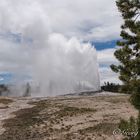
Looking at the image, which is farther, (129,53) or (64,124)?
(64,124)

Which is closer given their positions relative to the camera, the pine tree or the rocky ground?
the pine tree

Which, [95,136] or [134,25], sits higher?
[134,25]

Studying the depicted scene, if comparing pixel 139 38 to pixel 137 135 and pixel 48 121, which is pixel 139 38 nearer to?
pixel 137 135

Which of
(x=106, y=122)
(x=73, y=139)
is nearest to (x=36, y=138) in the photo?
(x=73, y=139)

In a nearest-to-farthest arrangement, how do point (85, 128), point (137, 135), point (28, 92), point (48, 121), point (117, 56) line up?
point (137, 135) → point (117, 56) → point (85, 128) → point (48, 121) → point (28, 92)

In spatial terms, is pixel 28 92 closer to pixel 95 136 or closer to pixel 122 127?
pixel 95 136

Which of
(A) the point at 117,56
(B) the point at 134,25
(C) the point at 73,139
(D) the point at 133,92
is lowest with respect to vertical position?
(C) the point at 73,139

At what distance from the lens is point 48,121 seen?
5038 centimetres

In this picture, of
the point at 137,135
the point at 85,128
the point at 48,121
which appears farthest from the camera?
the point at 48,121

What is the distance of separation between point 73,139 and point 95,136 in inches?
86.9

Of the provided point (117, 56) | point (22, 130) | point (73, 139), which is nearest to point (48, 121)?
point (22, 130)

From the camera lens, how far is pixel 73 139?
38875 mm

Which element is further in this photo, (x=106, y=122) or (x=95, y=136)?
(x=106, y=122)

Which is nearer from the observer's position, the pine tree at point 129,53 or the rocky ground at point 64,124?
the pine tree at point 129,53
